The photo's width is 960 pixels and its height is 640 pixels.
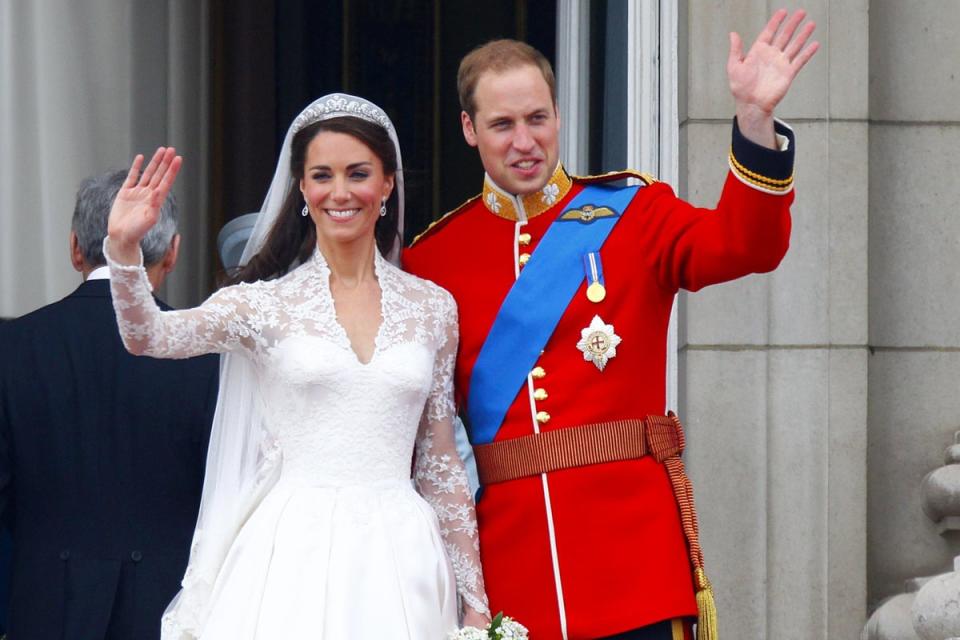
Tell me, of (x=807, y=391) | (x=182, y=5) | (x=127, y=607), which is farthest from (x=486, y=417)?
(x=182, y=5)

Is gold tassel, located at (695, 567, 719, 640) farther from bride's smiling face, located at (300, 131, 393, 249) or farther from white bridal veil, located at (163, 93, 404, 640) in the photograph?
bride's smiling face, located at (300, 131, 393, 249)

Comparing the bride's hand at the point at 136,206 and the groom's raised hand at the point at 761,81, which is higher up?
the groom's raised hand at the point at 761,81

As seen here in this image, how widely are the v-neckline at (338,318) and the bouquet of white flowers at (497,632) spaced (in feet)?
1.93

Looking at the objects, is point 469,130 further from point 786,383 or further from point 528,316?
point 786,383

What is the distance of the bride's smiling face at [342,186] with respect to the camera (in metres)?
4.54

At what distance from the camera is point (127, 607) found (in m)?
4.87

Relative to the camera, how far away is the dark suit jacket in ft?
15.9

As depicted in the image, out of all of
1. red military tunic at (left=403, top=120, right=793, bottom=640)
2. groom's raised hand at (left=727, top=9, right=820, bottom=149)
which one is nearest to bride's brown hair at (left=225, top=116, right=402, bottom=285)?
red military tunic at (left=403, top=120, right=793, bottom=640)

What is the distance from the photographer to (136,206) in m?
4.19

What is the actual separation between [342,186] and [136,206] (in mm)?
521

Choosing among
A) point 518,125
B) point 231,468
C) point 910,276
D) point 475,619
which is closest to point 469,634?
point 475,619

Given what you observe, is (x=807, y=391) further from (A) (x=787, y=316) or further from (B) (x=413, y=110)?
(B) (x=413, y=110)

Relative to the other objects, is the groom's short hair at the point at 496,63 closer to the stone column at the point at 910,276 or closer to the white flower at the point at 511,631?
the white flower at the point at 511,631

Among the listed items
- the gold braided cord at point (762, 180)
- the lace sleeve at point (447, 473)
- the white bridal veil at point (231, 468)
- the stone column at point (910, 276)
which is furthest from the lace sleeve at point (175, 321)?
the stone column at point (910, 276)
